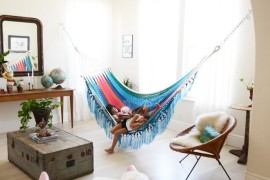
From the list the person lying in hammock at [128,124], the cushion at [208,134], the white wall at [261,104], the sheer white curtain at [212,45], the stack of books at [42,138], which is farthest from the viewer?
the sheer white curtain at [212,45]

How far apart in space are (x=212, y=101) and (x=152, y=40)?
1.56 m

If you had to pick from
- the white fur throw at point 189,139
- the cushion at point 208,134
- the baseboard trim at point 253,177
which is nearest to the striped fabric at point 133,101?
the white fur throw at point 189,139

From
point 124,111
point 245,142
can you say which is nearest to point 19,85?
point 124,111

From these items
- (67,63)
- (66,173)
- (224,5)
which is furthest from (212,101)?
(67,63)

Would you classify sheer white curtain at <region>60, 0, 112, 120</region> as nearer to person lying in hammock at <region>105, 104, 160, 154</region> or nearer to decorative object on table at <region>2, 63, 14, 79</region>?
decorative object on table at <region>2, 63, 14, 79</region>

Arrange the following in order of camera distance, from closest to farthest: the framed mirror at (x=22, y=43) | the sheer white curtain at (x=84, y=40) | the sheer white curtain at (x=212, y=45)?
the sheer white curtain at (x=212, y=45), the framed mirror at (x=22, y=43), the sheer white curtain at (x=84, y=40)

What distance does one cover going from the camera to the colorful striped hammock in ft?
10.6

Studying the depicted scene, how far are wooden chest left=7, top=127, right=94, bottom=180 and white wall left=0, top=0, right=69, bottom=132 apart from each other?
59.8 inches

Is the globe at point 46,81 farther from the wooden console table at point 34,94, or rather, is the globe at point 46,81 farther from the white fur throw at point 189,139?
the white fur throw at point 189,139

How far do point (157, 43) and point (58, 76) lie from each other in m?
1.76

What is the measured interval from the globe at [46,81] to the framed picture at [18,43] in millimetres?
538

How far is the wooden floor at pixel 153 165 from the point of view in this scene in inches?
110

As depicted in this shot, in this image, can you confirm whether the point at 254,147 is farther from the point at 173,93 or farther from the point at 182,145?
the point at 173,93

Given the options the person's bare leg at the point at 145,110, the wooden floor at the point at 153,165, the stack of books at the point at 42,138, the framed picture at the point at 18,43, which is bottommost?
the wooden floor at the point at 153,165
